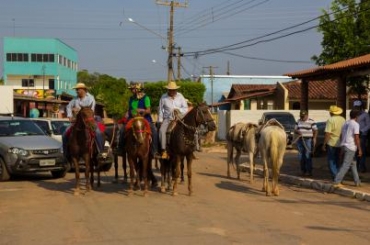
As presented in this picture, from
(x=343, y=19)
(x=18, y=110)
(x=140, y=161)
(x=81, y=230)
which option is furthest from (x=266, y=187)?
(x=18, y=110)

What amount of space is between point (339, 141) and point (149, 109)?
15.8ft

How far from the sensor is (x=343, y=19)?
99.8ft

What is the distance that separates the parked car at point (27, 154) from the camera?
15.3m

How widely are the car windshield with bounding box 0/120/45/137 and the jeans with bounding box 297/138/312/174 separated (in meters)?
7.75

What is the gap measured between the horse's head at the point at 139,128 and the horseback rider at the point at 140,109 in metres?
0.36

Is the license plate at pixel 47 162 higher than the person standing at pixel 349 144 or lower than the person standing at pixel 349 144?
lower

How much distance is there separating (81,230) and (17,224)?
4.06 ft

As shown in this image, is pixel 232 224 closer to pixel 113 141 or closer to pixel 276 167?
pixel 276 167

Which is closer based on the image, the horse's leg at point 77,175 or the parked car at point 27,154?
the horse's leg at point 77,175

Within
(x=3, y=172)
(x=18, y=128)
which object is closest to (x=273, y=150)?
(x=3, y=172)

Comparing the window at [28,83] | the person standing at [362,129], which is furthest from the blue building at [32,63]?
the person standing at [362,129]

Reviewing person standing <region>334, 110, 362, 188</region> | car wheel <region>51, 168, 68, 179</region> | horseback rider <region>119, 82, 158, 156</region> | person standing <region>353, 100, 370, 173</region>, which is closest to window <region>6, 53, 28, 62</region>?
car wheel <region>51, 168, 68, 179</region>

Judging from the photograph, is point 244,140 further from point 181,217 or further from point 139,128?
point 181,217

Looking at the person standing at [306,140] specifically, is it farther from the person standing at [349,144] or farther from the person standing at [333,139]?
the person standing at [349,144]
